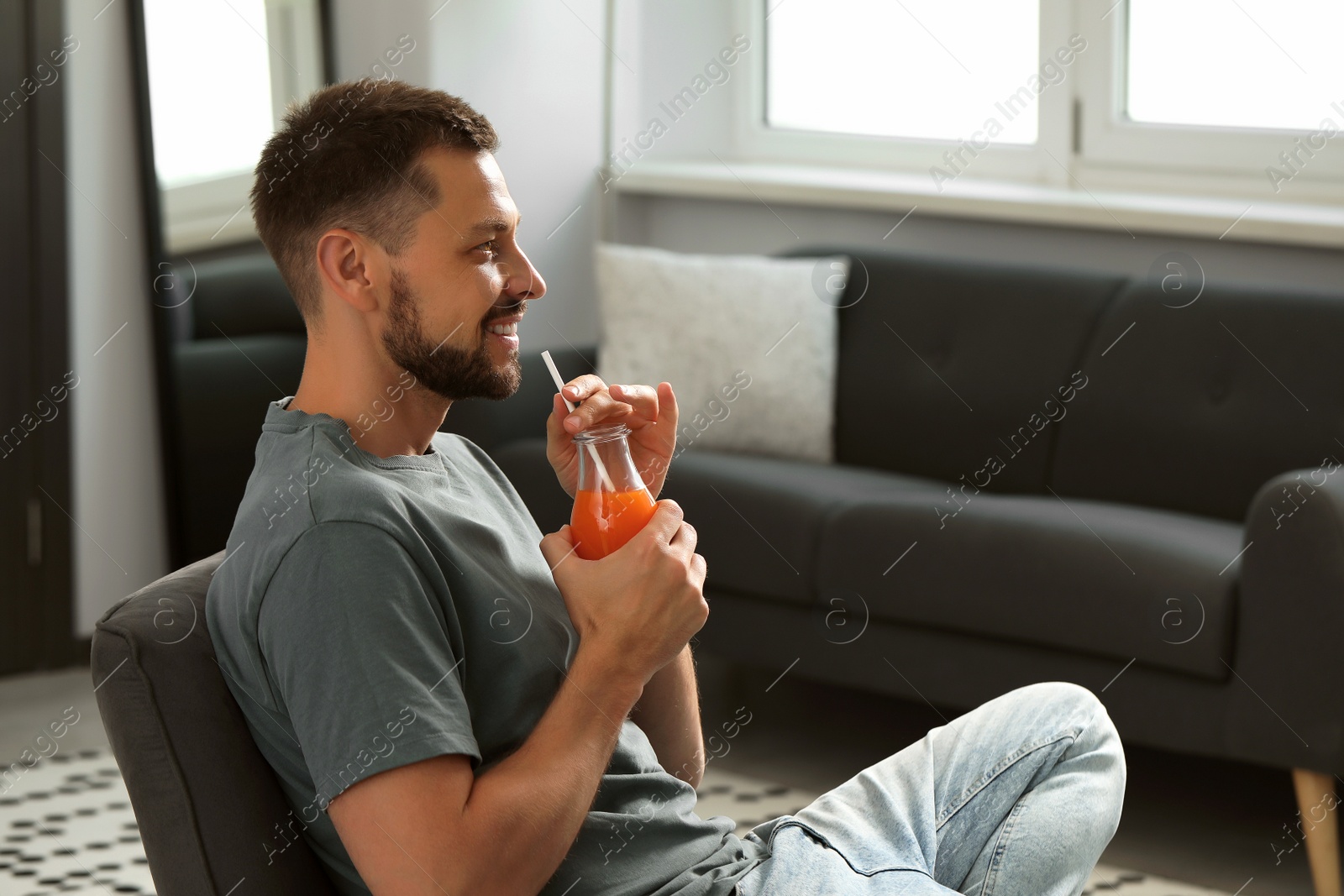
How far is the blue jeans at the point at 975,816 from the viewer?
1294mm

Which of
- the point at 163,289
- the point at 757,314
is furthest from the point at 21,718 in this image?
the point at 757,314

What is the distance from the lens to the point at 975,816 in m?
1.40

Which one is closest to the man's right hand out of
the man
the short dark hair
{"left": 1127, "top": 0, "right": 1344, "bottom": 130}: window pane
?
the man

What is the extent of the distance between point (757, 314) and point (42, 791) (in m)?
A: 1.75

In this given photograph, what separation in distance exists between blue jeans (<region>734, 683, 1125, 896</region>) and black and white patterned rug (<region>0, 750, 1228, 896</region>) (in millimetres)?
1017

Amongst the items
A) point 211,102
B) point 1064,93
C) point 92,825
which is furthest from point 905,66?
point 92,825

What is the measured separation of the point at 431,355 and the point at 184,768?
15.5 inches

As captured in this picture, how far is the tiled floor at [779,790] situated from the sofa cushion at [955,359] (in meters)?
0.56

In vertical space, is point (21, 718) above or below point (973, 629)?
below

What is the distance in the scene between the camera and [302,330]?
365 cm

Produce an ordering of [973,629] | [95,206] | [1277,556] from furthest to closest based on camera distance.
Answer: [95,206], [973,629], [1277,556]

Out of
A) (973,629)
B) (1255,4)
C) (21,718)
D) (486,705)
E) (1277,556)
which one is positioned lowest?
(21,718)

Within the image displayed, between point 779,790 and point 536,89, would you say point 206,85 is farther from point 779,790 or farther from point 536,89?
point 779,790

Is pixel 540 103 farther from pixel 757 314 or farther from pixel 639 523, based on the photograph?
pixel 639 523
